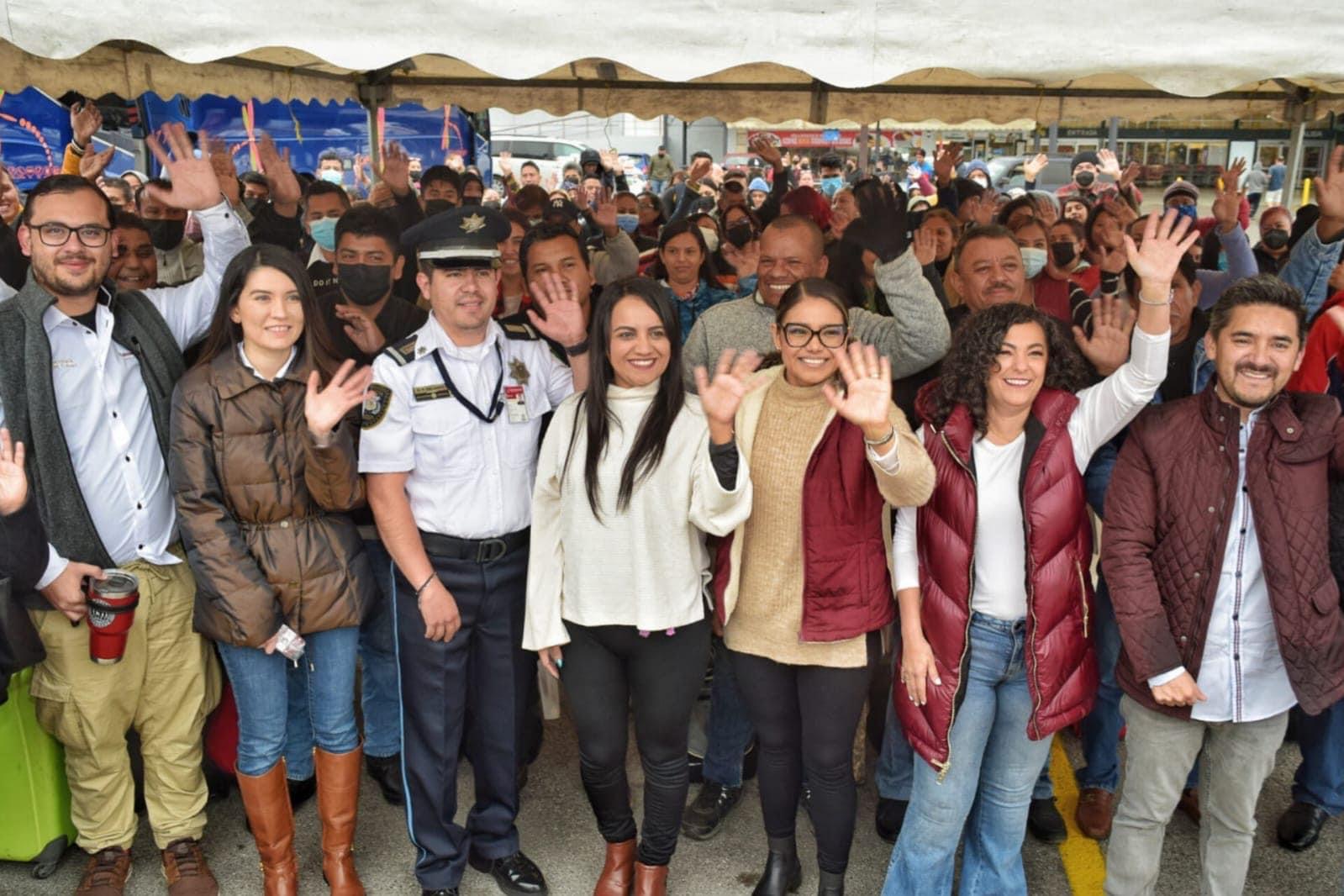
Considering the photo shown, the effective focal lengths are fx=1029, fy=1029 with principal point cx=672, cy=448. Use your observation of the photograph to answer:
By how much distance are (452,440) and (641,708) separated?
0.92 m

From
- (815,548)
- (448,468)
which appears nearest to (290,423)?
(448,468)

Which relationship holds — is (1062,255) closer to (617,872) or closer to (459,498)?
(459,498)

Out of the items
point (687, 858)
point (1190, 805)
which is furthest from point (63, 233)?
point (1190, 805)

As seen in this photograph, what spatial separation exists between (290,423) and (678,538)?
3.77 feet

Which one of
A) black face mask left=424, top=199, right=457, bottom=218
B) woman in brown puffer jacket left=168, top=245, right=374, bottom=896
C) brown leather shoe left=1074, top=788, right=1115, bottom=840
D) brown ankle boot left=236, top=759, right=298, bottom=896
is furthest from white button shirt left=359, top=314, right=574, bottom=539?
black face mask left=424, top=199, right=457, bottom=218

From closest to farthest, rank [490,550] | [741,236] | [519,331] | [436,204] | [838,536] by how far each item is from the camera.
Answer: [838,536], [490,550], [519,331], [741,236], [436,204]

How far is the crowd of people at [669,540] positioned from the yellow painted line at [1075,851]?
0.15 meters

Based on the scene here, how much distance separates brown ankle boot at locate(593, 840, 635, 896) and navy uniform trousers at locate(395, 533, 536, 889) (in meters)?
0.35

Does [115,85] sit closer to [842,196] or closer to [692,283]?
[692,283]

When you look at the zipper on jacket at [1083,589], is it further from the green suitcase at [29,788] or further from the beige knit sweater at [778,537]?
the green suitcase at [29,788]

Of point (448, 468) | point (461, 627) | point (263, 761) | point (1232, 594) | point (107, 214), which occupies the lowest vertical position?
point (263, 761)

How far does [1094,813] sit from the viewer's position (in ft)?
11.4

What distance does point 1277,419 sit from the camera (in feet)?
8.31

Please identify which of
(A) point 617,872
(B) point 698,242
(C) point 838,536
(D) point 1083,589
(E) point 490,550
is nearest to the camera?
(D) point 1083,589
